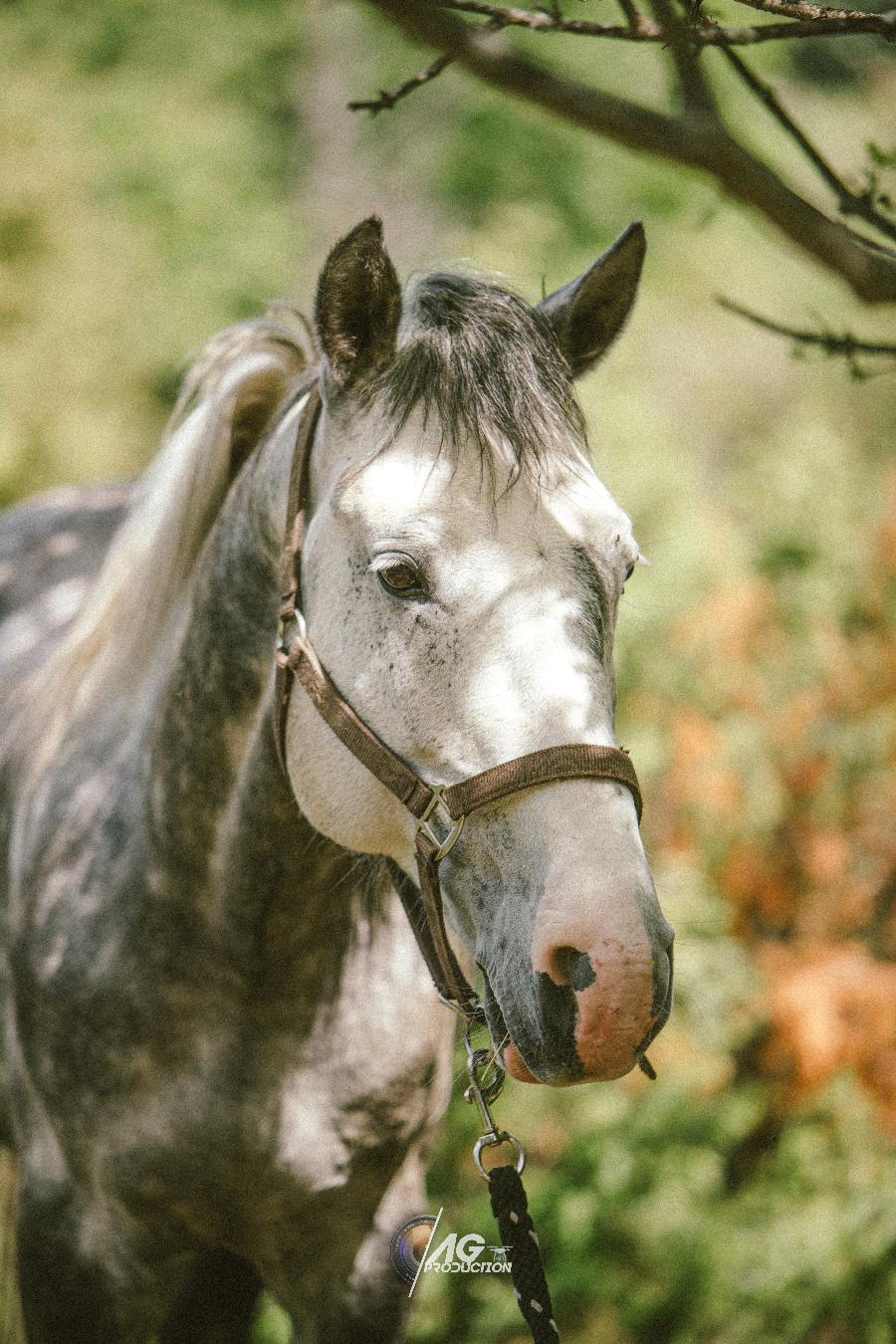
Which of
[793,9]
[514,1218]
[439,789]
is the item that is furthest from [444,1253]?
[793,9]

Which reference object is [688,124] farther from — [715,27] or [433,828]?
[433,828]

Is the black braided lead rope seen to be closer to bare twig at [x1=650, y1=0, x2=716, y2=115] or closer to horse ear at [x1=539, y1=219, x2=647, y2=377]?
horse ear at [x1=539, y1=219, x2=647, y2=377]

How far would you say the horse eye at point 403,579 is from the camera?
1.47 meters

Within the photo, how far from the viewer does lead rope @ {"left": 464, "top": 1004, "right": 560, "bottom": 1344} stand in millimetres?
1481

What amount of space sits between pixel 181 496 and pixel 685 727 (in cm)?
400

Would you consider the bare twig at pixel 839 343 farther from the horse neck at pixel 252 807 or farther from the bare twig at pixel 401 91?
the horse neck at pixel 252 807

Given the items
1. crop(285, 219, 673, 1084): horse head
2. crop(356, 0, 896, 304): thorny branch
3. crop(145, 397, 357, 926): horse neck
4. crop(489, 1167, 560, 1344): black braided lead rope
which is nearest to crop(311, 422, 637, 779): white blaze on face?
crop(285, 219, 673, 1084): horse head

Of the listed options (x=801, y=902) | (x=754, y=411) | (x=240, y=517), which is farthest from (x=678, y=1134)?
(x=754, y=411)

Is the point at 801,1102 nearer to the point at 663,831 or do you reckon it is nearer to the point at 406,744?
the point at 663,831

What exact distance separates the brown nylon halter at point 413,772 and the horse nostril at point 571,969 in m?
0.20

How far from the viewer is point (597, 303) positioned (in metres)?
1.83

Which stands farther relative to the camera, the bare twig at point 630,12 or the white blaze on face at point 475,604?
the bare twig at point 630,12

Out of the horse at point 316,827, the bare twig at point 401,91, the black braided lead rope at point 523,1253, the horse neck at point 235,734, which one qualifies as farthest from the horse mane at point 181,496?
the black braided lead rope at point 523,1253

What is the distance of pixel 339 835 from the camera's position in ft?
5.40
